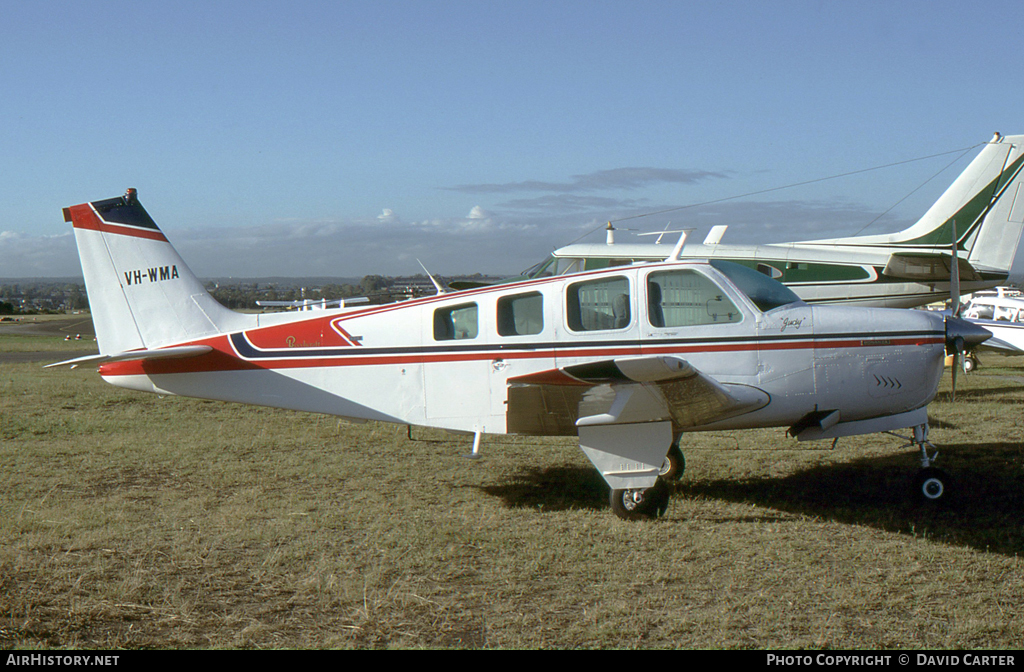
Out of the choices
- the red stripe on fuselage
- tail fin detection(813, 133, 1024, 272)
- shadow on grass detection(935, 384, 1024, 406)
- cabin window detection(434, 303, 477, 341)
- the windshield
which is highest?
tail fin detection(813, 133, 1024, 272)

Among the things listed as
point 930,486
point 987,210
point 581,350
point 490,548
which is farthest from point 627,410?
point 987,210

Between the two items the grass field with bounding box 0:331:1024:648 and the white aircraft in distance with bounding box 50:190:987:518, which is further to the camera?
the white aircraft in distance with bounding box 50:190:987:518

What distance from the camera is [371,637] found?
4.12 metres

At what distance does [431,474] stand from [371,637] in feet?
13.6

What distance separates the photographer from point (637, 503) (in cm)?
641

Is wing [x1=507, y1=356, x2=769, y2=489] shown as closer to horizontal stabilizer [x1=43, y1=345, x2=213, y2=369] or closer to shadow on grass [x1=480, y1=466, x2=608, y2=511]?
shadow on grass [x1=480, y1=466, x2=608, y2=511]

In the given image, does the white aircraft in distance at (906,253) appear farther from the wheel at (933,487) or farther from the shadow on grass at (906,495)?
the wheel at (933,487)

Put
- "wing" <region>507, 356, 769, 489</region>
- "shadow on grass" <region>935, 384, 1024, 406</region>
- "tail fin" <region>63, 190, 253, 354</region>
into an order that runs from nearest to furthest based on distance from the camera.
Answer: "wing" <region>507, 356, 769, 489</region>, "tail fin" <region>63, 190, 253, 354</region>, "shadow on grass" <region>935, 384, 1024, 406</region>

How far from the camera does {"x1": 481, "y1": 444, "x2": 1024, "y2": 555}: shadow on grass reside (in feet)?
19.9

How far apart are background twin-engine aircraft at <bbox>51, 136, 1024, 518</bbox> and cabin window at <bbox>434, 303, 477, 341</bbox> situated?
1 centimetres

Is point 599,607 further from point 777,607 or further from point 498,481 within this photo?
point 498,481

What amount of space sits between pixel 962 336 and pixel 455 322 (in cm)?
447

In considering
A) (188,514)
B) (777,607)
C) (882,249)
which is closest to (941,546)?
(777,607)

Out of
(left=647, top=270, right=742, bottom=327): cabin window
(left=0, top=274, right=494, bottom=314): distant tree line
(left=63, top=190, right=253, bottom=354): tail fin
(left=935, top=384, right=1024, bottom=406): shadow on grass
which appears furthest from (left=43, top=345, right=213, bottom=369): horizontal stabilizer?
(left=935, top=384, right=1024, bottom=406): shadow on grass
